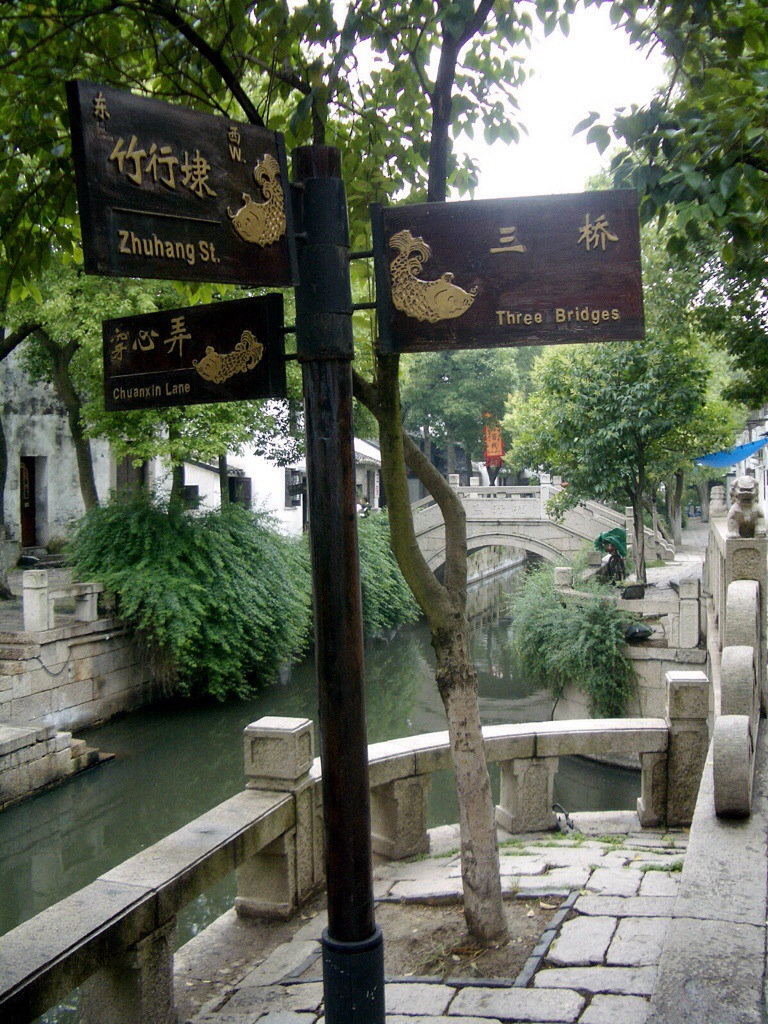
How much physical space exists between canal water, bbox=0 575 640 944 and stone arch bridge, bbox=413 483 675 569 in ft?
19.2

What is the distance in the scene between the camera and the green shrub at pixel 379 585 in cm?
1966

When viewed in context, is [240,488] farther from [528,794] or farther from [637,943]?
[637,943]

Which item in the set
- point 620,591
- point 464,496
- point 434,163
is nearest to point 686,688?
point 434,163

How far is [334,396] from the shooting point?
2625mm

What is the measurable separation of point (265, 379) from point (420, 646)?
21945 millimetres

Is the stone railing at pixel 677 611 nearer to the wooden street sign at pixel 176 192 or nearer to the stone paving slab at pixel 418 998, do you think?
the stone paving slab at pixel 418 998

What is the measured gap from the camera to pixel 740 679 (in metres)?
4.38

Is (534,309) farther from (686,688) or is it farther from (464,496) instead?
(464,496)

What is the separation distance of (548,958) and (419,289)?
2919 millimetres

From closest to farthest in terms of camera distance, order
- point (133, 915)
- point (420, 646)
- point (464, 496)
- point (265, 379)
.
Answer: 1. point (265, 379)
2. point (133, 915)
3. point (420, 646)
4. point (464, 496)

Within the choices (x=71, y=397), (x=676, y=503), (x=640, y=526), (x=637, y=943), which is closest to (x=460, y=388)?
(x=676, y=503)

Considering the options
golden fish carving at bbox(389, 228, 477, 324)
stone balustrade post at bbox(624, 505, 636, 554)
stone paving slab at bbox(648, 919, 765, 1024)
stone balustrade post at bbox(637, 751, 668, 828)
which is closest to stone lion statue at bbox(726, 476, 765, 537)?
stone balustrade post at bbox(637, 751, 668, 828)

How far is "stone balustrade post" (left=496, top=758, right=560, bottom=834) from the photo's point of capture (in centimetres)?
625

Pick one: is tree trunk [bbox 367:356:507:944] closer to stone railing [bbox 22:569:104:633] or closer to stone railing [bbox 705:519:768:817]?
stone railing [bbox 705:519:768:817]
